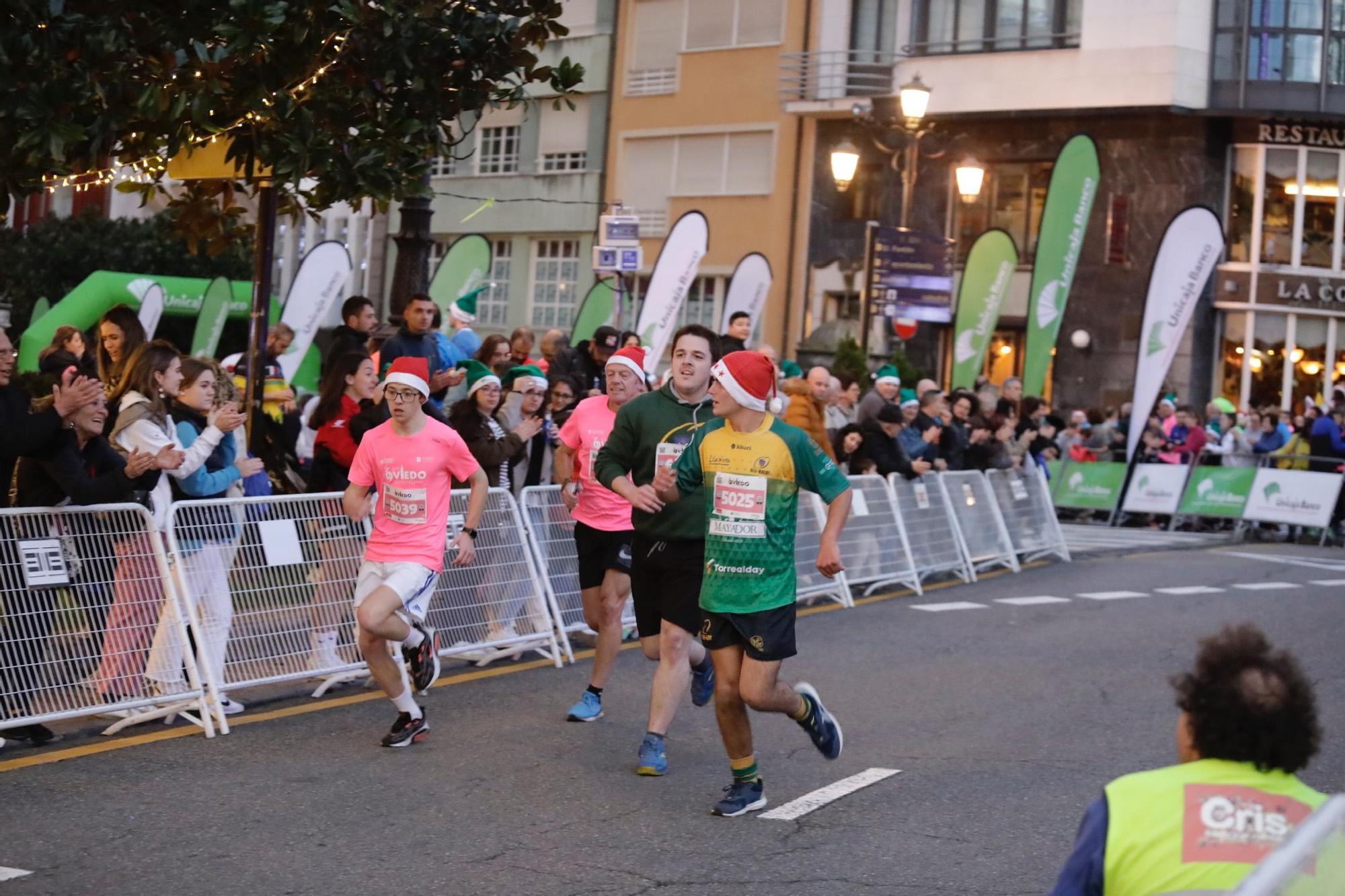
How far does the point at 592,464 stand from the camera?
9305mm

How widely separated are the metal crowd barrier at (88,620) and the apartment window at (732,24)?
3358cm

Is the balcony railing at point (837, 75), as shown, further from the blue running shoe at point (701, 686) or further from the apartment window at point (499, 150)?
the blue running shoe at point (701, 686)

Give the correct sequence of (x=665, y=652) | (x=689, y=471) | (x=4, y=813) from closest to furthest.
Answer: (x=4, y=813)
(x=689, y=471)
(x=665, y=652)

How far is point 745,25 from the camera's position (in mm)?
40812

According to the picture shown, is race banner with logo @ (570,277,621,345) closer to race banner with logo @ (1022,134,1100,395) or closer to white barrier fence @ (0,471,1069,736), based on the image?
race banner with logo @ (1022,134,1100,395)

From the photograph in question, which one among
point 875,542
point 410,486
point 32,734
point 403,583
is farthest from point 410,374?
point 875,542

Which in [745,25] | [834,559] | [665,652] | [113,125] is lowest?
[665,652]

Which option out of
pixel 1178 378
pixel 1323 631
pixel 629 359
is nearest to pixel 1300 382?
pixel 1178 378

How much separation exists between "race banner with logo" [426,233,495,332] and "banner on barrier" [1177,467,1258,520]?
9.64m

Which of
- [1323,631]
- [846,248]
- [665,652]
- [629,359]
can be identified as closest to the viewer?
[665,652]

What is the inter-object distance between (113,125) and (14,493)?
1.73 m

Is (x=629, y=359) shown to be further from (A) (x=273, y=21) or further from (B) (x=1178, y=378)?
(B) (x=1178, y=378)

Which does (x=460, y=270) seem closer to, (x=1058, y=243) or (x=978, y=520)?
(x=978, y=520)

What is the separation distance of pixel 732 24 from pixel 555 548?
104ft
